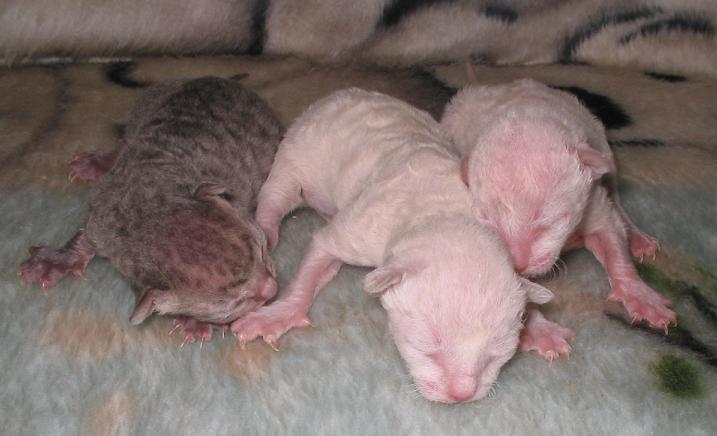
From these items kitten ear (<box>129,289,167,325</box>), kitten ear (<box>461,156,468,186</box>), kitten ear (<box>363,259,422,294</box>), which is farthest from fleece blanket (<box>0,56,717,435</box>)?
kitten ear (<box>461,156,468,186</box>)

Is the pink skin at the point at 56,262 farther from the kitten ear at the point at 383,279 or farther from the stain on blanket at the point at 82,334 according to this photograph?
the kitten ear at the point at 383,279

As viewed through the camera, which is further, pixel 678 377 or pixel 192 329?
pixel 192 329

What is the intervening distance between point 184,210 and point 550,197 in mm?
899

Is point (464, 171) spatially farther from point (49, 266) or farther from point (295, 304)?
point (49, 266)

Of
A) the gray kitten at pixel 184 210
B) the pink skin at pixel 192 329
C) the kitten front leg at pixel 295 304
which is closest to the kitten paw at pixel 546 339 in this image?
the kitten front leg at pixel 295 304

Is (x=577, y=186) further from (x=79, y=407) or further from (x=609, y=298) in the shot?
(x=79, y=407)

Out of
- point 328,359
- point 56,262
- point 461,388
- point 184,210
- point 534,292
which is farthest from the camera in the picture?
point 56,262

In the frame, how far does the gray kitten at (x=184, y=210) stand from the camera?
2.16 meters

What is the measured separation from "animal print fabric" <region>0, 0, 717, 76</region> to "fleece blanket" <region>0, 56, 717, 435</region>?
945 mm

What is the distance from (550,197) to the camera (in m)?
2.15

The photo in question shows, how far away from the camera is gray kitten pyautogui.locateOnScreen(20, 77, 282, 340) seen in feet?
7.09

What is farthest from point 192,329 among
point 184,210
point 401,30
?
point 401,30

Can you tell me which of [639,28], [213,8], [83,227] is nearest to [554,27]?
[639,28]

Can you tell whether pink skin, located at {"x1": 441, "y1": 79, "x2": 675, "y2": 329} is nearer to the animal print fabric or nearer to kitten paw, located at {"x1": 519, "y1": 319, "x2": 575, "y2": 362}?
kitten paw, located at {"x1": 519, "y1": 319, "x2": 575, "y2": 362}
